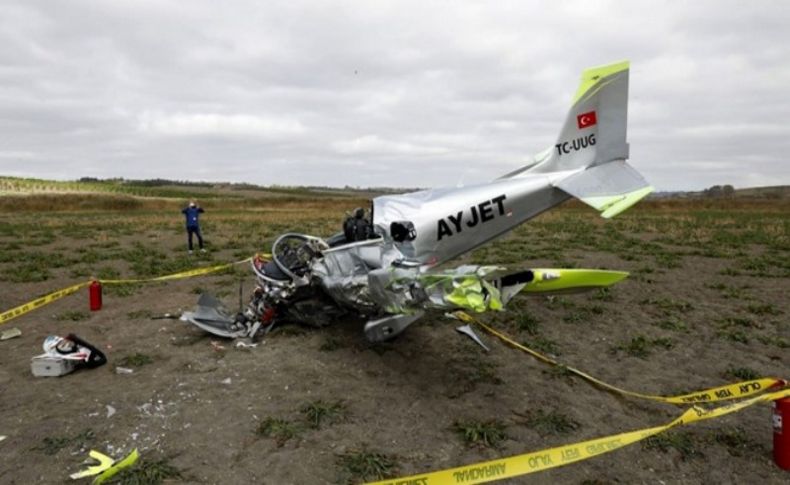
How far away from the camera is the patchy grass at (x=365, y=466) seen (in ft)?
15.3

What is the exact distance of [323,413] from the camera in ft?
18.9

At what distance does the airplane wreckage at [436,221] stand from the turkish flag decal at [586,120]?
17 mm

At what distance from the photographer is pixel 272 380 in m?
6.69

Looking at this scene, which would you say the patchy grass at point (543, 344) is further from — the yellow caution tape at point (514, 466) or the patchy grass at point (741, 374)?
the yellow caution tape at point (514, 466)

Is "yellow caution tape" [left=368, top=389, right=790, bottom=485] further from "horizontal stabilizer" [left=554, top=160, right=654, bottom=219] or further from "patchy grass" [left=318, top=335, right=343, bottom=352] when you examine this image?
"horizontal stabilizer" [left=554, top=160, right=654, bottom=219]

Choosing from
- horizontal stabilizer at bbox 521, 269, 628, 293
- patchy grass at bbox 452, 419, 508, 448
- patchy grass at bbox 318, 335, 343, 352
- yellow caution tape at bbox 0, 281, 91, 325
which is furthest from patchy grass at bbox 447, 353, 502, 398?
yellow caution tape at bbox 0, 281, 91, 325

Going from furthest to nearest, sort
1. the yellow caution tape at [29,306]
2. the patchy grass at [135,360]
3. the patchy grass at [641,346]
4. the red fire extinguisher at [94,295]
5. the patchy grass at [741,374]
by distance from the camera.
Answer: the red fire extinguisher at [94,295]
the yellow caution tape at [29,306]
the patchy grass at [641,346]
the patchy grass at [135,360]
the patchy grass at [741,374]

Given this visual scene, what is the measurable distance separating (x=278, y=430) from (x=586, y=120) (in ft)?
24.5

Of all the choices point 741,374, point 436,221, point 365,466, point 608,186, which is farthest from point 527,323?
point 365,466

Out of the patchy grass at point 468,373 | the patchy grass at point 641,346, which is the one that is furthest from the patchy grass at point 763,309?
the patchy grass at point 468,373

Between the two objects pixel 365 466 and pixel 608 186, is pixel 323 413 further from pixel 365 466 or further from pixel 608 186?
pixel 608 186

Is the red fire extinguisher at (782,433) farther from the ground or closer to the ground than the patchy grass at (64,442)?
farther from the ground

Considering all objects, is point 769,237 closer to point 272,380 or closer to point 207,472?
point 272,380

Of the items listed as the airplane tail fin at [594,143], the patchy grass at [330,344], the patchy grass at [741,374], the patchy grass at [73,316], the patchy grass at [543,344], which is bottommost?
the patchy grass at [741,374]
